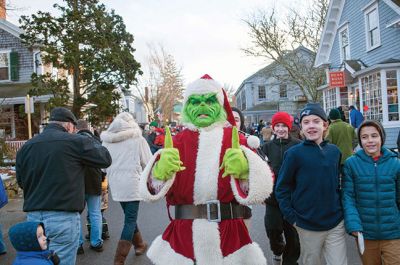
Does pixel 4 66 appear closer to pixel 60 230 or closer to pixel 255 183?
pixel 60 230

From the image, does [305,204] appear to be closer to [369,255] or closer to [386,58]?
[369,255]

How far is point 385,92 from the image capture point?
48.8 feet

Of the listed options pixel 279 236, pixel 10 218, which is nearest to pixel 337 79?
pixel 10 218

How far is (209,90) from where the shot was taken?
326 centimetres

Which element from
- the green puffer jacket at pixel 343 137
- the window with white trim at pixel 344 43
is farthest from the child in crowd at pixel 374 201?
the window with white trim at pixel 344 43

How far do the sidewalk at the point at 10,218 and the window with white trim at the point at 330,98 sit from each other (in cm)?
1473

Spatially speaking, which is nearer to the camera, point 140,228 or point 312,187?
point 312,187

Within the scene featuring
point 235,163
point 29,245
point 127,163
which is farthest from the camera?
point 127,163

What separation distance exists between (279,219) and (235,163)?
7.12 feet

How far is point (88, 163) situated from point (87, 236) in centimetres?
→ 309

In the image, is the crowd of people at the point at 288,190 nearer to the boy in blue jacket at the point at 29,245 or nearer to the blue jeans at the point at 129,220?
the boy in blue jacket at the point at 29,245

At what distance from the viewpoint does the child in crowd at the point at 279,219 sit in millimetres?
4734

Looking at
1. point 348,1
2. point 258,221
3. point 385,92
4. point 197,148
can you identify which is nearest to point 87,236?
point 258,221

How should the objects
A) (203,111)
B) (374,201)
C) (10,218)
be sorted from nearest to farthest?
(203,111) < (374,201) < (10,218)
